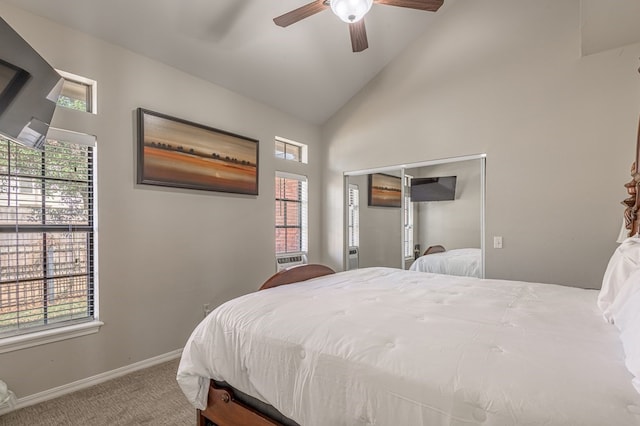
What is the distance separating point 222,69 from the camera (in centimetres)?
325

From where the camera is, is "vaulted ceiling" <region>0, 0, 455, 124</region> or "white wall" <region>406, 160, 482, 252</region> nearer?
"vaulted ceiling" <region>0, 0, 455, 124</region>

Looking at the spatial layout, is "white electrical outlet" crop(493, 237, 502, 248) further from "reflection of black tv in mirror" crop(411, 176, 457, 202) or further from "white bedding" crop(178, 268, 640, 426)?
"white bedding" crop(178, 268, 640, 426)

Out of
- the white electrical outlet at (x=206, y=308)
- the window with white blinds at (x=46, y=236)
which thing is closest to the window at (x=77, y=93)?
the window with white blinds at (x=46, y=236)

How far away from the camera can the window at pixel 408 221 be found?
393cm

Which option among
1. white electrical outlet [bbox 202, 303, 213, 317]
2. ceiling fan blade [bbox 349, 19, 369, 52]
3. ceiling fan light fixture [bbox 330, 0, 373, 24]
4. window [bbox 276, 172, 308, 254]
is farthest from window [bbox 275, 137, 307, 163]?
→ ceiling fan light fixture [bbox 330, 0, 373, 24]

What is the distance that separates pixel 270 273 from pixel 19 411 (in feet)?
7.83

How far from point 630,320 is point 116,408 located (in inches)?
113

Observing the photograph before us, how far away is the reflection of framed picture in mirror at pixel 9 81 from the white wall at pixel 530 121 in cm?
343

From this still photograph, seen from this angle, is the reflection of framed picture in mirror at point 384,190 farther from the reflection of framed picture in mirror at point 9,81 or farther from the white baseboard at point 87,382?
the reflection of framed picture in mirror at point 9,81

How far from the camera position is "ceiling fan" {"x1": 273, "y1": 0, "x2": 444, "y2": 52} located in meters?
1.97

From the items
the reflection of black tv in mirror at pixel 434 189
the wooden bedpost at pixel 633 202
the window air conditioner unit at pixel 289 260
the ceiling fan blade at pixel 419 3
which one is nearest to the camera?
the ceiling fan blade at pixel 419 3

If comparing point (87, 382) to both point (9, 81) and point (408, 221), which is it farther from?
point (408, 221)

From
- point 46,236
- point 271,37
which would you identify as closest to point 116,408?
point 46,236

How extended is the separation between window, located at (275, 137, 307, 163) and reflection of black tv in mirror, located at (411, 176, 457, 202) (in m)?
1.61
